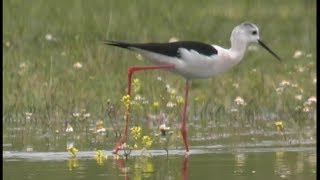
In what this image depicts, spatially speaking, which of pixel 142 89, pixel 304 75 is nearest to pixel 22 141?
pixel 142 89

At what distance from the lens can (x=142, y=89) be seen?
14.6 meters

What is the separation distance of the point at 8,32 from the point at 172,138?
5027 mm

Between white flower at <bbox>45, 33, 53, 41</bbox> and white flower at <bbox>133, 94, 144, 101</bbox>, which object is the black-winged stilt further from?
white flower at <bbox>45, 33, 53, 41</bbox>

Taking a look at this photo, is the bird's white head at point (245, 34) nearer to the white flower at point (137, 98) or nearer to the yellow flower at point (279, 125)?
the white flower at point (137, 98)

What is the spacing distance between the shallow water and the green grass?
192 centimetres

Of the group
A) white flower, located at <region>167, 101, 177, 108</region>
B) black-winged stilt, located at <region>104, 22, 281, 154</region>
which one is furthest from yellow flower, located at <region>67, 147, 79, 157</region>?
white flower, located at <region>167, 101, 177, 108</region>

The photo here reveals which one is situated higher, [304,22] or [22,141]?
[304,22]

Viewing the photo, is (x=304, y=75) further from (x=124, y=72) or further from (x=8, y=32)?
(x=8, y=32)

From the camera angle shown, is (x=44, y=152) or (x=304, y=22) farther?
(x=304, y=22)

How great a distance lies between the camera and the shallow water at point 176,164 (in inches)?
392

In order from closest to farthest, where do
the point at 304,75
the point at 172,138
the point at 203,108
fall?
the point at 172,138 < the point at 203,108 < the point at 304,75

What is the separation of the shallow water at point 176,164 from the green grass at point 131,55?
1923 millimetres

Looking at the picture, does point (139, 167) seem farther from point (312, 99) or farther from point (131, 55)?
point (131, 55)

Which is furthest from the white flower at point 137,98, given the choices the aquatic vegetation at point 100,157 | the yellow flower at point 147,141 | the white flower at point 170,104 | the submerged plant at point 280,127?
the aquatic vegetation at point 100,157
